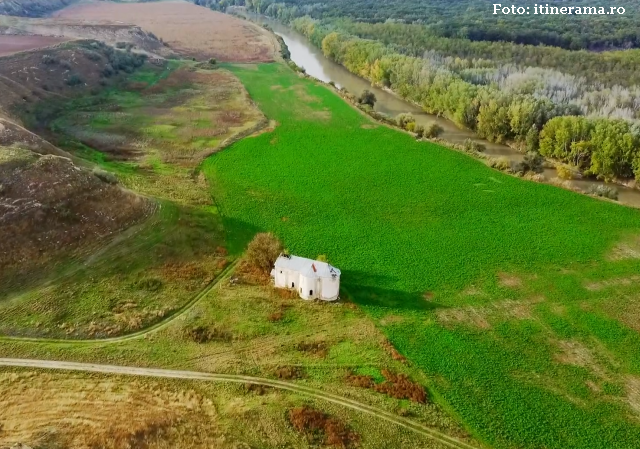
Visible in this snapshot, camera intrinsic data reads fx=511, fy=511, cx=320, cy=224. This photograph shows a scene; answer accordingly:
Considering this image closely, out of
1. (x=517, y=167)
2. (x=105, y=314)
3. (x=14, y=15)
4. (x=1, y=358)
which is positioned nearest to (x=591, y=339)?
(x=517, y=167)

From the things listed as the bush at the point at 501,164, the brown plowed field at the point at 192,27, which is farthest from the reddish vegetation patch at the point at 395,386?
the brown plowed field at the point at 192,27

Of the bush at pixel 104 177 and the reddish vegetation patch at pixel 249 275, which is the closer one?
the reddish vegetation patch at pixel 249 275

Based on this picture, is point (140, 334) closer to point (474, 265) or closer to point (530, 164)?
point (474, 265)

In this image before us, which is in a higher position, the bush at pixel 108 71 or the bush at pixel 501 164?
the bush at pixel 108 71

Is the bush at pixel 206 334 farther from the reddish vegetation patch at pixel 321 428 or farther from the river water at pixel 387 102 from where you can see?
the river water at pixel 387 102

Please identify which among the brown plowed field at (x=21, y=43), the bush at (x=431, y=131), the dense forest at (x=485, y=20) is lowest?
the bush at (x=431, y=131)

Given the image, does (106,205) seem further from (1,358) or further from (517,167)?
(517,167)

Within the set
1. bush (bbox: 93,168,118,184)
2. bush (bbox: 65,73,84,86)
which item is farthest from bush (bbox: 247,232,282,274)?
bush (bbox: 65,73,84,86)
